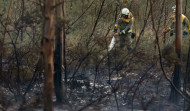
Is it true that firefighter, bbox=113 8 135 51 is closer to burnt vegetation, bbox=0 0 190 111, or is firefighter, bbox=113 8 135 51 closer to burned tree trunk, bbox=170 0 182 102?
burnt vegetation, bbox=0 0 190 111

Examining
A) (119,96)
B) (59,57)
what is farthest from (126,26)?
(59,57)

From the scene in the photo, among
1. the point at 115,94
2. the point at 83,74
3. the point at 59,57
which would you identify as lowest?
the point at 115,94

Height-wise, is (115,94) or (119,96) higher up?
(115,94)

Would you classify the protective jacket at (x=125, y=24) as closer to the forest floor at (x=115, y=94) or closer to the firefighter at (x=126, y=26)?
the firefighter at (x=126, y=26)

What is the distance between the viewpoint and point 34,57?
7.15 meters

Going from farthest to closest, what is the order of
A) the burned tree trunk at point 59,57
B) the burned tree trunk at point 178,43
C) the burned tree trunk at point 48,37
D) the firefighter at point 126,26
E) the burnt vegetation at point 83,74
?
the firefighter at point 126,26 < the burned tree trunk at point 178,43 < the burnt vegetation at point 83,74 < the burned tree trunk at point 59,57 < the burned tree trunk at point 48,37

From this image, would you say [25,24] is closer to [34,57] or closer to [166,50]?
[34,57]

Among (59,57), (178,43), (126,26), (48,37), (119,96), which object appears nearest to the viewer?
(48,37)

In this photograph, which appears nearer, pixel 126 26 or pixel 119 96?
pixel 119 96

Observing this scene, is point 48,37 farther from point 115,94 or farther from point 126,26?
point 126,26

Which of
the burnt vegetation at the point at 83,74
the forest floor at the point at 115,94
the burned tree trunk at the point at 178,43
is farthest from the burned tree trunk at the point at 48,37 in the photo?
the burned tree trunk at the point at 178,43

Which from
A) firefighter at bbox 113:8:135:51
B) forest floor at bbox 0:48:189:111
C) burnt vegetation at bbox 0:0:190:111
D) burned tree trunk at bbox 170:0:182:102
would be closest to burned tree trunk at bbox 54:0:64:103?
burnt vegetation at bbox 0:0:190:111

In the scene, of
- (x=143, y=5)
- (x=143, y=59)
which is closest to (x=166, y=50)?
(x=143, y=59)

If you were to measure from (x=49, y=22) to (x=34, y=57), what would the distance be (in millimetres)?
3815
